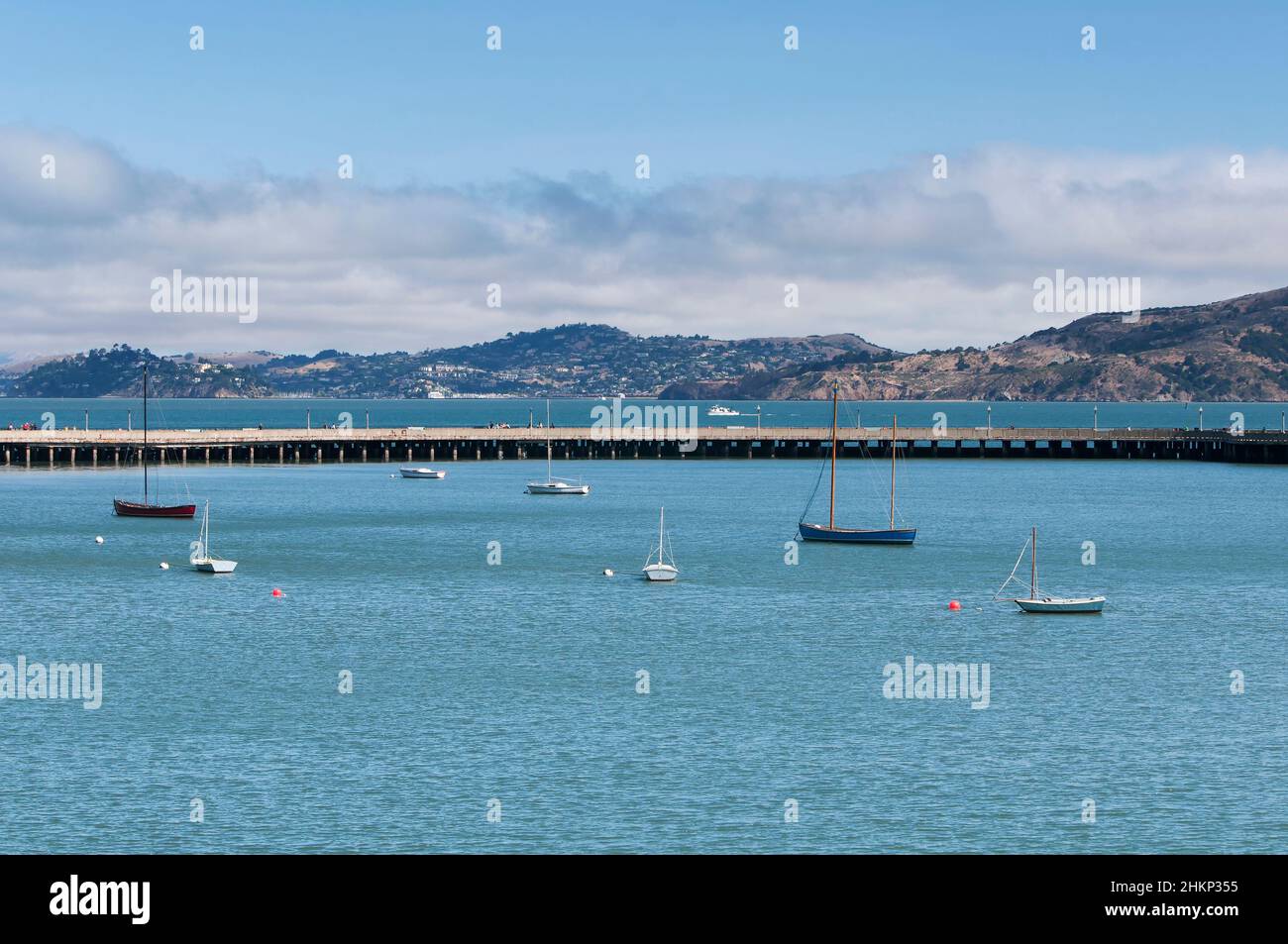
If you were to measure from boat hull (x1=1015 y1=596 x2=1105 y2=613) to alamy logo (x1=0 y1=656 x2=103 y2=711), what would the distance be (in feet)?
135

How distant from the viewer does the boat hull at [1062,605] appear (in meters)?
70.9

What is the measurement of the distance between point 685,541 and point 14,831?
72.6 meters

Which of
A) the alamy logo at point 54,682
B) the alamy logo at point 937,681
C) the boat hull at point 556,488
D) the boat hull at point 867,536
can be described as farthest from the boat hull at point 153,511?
the alamy logo at point 937,681

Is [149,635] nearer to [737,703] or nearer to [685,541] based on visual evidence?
[737,703]

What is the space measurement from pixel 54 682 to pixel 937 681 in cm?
3108

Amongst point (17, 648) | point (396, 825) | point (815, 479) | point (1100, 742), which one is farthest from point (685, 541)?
point (815, 479)

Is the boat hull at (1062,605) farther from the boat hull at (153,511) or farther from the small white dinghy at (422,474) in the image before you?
the small white dinghy at (422,474)

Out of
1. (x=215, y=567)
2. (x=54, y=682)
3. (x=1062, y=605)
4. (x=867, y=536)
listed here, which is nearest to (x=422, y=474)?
(x=867, y=536)

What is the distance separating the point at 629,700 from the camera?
5066 cm
